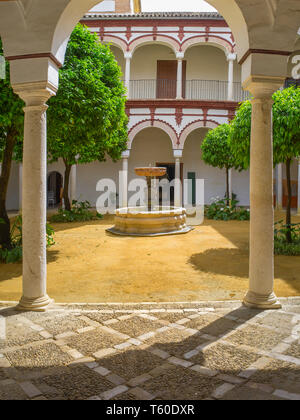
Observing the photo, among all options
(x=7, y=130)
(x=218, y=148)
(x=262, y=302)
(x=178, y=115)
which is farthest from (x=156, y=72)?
(x=262, y=302)

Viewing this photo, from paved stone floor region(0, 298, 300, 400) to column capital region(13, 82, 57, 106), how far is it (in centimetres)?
209

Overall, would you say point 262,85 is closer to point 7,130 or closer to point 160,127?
point 7,130

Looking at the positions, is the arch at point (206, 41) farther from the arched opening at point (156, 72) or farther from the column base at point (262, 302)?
the column base at point (262, 302)

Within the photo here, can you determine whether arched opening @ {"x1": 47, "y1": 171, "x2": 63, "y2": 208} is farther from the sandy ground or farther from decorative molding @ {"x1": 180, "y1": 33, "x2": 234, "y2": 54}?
the sandy ground

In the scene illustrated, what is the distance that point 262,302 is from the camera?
11.1 ft

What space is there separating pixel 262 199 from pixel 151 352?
1.86 metres

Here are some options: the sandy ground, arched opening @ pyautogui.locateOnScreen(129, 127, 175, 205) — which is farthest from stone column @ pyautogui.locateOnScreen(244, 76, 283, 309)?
arched opening @ pyautogui.locateOnScreen(129, 127, 175, 205)

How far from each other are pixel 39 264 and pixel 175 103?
1342 centimetres

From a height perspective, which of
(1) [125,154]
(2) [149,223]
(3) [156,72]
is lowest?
(2) [149,223]

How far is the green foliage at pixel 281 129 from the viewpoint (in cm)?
612

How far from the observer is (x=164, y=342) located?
106 inches

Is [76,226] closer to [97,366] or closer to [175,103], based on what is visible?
[175,103]

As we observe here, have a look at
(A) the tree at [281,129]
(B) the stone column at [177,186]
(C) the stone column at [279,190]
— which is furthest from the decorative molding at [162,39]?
(A) the tree at [281,129]

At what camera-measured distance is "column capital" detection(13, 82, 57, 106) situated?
332 centimetres
